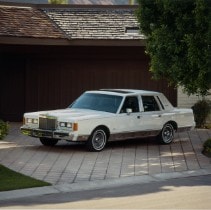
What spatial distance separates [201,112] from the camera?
23328mm

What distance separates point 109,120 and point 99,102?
44.2 inches

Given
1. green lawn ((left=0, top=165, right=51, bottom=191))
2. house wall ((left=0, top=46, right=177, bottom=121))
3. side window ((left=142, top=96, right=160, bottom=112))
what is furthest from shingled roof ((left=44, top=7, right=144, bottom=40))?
green lawn ((left=0, top=165, right=51, bottom=191))

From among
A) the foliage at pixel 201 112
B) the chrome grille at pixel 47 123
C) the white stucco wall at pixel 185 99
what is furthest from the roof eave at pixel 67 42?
the chrome grille at pixel 47 123

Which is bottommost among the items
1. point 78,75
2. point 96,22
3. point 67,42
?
point 78,75

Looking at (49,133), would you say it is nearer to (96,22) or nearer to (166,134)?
(166,134)

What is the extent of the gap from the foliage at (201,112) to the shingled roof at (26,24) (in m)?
5.92

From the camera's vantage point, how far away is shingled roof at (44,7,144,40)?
2275 centimetres

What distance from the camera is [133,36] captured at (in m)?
22.8

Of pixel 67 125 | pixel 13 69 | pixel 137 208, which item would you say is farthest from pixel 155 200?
pixel 13 69

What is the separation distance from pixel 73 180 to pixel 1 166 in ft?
6.61

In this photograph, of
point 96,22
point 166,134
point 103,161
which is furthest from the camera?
point 96,22

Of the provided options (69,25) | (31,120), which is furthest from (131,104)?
(69,25)

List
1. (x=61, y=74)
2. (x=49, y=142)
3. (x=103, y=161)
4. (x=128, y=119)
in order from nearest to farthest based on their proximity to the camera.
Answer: (x=103, y=161) → (x=128, y=119) → (x=49, y=142) → (x=61, y=74)

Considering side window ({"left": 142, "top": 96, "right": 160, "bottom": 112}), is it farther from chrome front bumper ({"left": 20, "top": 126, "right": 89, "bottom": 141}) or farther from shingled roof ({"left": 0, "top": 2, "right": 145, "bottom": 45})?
shingled roof ({"left": 0, "top": 2, "right": 145, "bottom": 45})
